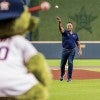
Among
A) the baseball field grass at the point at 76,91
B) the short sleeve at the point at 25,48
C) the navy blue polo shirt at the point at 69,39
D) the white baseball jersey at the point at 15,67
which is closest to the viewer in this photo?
the white baseball jersey at the point at 15,67

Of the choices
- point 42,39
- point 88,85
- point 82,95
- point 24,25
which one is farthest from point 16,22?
point 42,39

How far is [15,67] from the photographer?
14.5ft

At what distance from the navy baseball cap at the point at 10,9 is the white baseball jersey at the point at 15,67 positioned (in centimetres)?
21

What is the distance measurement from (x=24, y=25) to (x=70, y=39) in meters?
11.7

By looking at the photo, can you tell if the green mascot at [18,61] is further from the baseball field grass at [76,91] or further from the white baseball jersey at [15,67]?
the baseball field grass at [76,91]

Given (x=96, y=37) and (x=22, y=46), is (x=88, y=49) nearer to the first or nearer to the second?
(x=96, y=37)

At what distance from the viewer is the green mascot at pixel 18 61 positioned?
4363 mm

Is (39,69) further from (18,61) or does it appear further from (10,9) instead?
(10,9)

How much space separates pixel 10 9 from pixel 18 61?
47cm

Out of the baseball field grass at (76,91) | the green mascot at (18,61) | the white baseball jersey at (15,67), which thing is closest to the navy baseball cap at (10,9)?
the green mascot at (18,61)

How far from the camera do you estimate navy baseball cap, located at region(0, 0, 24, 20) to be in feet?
14.5

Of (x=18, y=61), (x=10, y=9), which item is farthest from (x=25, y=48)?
(x=10, y=9)

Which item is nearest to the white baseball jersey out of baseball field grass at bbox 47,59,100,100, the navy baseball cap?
the navy baseball cap

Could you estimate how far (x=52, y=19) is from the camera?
41.0 m
